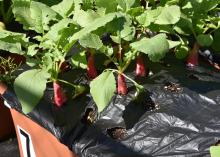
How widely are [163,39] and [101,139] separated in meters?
0.34

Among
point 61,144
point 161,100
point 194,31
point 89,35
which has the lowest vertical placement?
point 61,144

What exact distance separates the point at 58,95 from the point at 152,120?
1.07 feet

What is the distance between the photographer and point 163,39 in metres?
1.17

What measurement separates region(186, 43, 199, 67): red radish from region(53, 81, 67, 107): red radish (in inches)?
18.5

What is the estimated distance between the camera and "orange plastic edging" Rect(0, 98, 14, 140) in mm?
1893

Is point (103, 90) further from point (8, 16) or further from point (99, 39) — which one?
point (8, 16)

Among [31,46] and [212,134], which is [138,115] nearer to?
[212,134]

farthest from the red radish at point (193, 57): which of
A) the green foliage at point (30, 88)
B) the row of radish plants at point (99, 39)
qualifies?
the green foliage at point (30, 88)

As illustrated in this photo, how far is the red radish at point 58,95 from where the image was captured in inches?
53.0

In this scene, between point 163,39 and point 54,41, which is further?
point 54,41

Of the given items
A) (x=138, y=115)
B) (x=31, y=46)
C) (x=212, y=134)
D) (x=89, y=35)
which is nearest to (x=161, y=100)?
(x=138, y=115)

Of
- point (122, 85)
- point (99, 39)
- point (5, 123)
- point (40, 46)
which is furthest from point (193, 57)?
point (5, 123)

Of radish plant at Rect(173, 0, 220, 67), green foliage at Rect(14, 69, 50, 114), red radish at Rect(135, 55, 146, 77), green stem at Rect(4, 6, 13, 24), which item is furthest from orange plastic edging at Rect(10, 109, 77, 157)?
green stem at Rect(4, 6, 13, 24)

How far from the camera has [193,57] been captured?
1.47 meters
